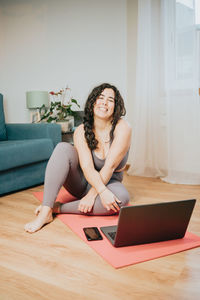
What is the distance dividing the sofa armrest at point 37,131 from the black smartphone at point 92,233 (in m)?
1.29

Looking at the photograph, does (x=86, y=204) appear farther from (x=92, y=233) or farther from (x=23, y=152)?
(x=23, y=152)

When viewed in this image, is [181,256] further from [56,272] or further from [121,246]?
[56,272]

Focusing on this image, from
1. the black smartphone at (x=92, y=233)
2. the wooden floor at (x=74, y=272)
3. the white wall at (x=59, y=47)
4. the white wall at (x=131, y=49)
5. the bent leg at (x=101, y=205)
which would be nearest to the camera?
the wooden floor at (x=74, y=272)

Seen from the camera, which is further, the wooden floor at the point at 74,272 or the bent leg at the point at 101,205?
the bent leg at the point at 101,205

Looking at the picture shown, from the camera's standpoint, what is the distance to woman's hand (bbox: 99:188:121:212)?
1463 mm

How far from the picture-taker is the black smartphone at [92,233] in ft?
4.27

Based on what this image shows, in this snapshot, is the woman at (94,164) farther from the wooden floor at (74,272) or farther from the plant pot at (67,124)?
the plant pot at (67,124)

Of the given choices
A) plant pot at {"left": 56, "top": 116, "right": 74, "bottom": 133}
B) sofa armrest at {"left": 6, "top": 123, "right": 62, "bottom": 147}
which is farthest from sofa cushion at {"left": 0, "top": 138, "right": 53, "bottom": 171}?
plant pot at {"left": 56, "top": 116, "right": 74, "bottom": 133}

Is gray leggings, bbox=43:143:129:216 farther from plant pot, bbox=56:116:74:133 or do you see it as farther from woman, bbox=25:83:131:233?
plant pot, bbox=56:116:74:133

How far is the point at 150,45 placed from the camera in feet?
8.38

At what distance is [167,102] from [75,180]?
4.20 ft

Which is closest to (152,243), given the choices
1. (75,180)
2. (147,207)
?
(147,207)

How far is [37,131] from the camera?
8.27ft

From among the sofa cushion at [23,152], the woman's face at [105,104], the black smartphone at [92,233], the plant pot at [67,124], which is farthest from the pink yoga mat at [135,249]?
the plant pot at [67,124]
